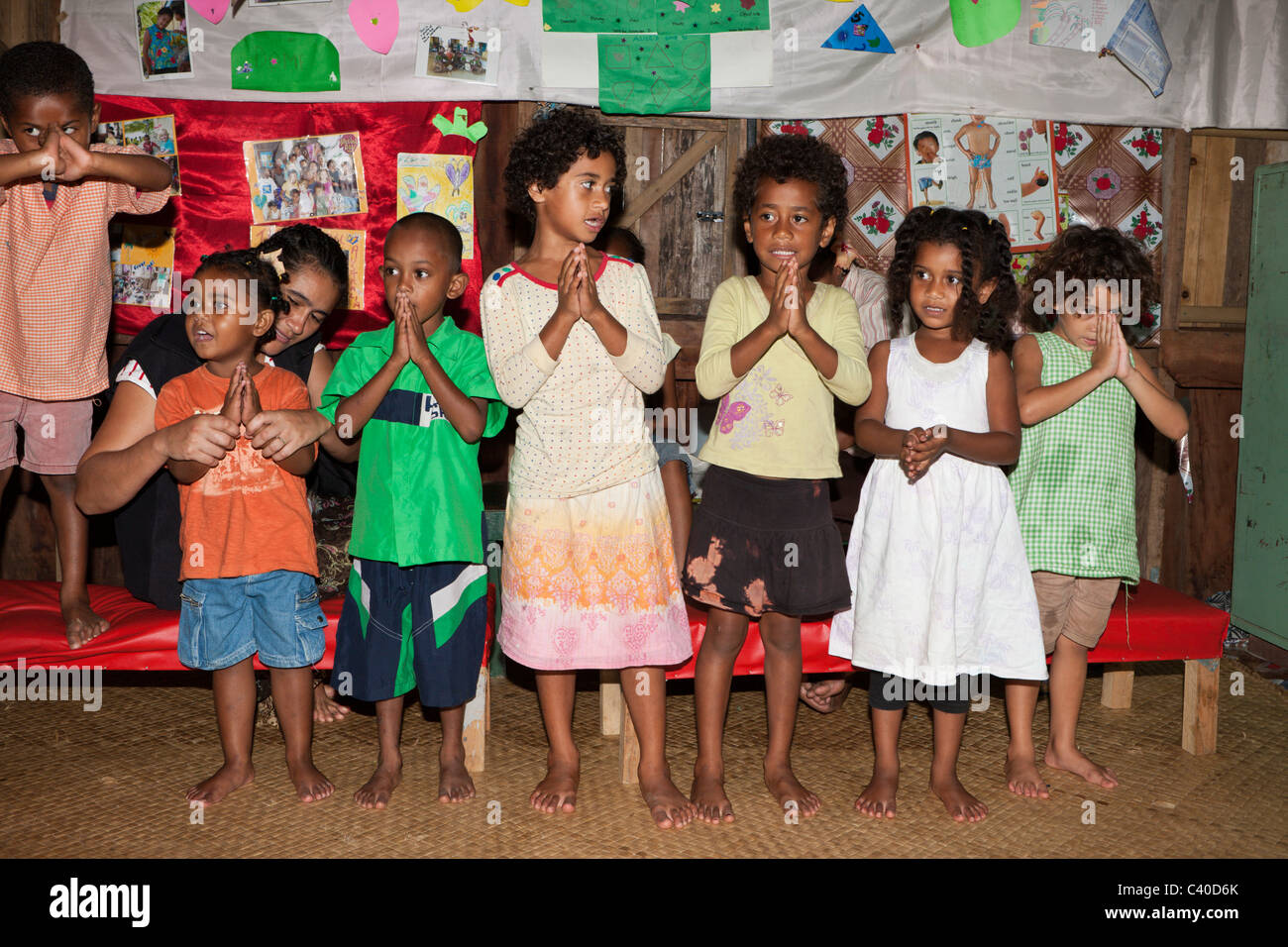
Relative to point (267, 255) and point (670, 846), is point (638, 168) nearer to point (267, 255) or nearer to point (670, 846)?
point (267, 255)

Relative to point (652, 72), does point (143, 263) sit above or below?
below

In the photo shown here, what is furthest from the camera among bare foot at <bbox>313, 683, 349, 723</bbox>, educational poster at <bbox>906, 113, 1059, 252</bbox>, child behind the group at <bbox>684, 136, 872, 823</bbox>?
educational poster at <bbox>906, 113, 1059, 252</bbox>

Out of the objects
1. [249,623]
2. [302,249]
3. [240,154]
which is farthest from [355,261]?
[249,623]

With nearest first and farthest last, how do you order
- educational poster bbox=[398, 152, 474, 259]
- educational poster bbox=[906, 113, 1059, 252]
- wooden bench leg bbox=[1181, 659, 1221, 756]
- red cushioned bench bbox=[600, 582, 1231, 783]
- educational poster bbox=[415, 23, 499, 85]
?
red cushioned bench bbox=[600, 582, 1231, 783] < wooden bench leg bbox=[1181, 659, 1221, 756] < educational poster bbox=[415, 23, 499, 85] < educational poster bbox=[398, 152, 474, 259] < educational poster bbox=[906, 113, 1059, 252]

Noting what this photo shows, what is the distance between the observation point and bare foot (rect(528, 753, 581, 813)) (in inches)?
111

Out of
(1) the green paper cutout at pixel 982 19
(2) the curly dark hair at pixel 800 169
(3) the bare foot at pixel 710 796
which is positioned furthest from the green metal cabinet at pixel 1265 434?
(3) the bare foot at pixel 710 796

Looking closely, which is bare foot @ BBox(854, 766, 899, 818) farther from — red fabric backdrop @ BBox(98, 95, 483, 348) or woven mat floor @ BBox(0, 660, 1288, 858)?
red fabric backdrop @ BBox(98, 95, 483, 348)

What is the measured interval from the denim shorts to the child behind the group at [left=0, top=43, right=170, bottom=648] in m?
0.48

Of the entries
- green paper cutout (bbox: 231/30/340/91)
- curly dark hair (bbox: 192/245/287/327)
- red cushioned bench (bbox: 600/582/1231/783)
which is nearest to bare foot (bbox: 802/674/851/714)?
red cushioned bench (bbox: 600/582/1231/783)

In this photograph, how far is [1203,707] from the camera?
3256 millimetres

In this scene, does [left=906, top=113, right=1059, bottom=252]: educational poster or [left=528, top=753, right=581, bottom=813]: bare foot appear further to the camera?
[left=906, top=113, right=1059, bottom=252]: educational poster

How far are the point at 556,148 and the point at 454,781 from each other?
1679 mm

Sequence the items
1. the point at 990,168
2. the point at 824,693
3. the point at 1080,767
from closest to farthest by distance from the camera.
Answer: the point at 1080,767
the point at 824,693
the point at 990,168

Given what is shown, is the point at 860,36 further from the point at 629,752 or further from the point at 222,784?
the point at 222,784
